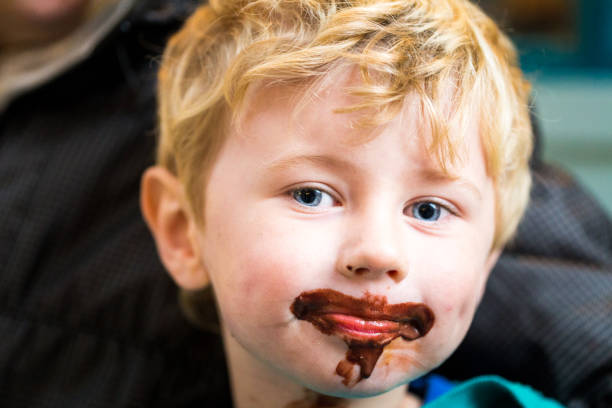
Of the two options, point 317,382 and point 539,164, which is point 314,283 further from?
point 539,164


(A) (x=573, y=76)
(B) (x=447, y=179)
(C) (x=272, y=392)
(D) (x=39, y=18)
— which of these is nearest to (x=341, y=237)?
(B) (x=447, y=179)

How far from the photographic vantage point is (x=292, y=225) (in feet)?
2.04

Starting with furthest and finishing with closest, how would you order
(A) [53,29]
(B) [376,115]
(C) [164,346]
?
1. (A) [53,29]
2. (C) [164,346]
3. (B) [376,115]

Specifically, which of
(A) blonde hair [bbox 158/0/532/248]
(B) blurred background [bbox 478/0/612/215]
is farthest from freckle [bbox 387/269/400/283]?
(B) blurred background [bbox 478/0/612/215]

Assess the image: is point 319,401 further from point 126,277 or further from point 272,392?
point 126,277

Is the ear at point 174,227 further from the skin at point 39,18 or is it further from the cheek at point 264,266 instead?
the skin at point 39,18

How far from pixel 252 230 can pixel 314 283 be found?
0.27 feet

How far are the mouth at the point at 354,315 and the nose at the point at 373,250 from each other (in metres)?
0.02

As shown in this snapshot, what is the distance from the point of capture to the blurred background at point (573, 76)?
1.88 meters

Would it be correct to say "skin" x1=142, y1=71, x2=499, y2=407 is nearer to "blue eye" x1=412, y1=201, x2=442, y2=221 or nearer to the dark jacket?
"blue eye" x1=412, y1=201, x2=442, y2=221

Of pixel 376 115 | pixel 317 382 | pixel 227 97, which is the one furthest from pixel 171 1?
pixel 317 382

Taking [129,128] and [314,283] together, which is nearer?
[314,283]

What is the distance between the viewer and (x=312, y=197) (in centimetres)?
64

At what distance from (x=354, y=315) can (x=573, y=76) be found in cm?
158
